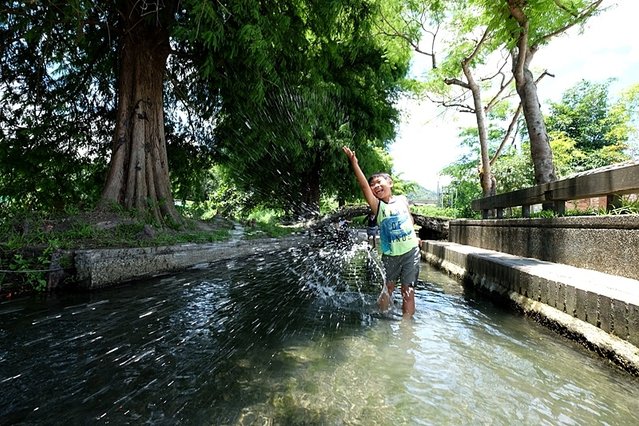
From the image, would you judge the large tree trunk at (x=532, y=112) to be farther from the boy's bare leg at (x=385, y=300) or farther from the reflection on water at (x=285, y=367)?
the boy's bare leg at (x=385, y=300)

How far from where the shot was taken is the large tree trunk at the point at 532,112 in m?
8.48

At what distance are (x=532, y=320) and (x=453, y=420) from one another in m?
2.80

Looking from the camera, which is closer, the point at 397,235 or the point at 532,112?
the point at 397,235

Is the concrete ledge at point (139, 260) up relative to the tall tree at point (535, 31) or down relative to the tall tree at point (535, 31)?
down

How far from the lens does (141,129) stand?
8.61 meters

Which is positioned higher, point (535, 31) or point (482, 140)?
point (535, 31)

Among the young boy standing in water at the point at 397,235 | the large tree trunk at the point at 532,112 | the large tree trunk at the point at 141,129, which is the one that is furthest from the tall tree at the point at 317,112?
the young boy standing in water at the point at 397,235

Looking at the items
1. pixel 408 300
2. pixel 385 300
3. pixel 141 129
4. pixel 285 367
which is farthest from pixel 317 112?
pixel 285 367

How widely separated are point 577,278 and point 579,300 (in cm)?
57

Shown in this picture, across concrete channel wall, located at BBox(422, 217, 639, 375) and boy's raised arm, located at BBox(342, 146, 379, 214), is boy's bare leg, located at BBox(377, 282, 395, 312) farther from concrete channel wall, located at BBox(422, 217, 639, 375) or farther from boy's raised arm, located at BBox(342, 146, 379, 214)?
concrete channel wall, located at BBox(422, 217, 639, 375)

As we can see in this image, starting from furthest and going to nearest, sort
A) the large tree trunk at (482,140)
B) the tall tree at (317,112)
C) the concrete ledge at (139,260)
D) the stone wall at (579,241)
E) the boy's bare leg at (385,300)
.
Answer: the large tree trunk at (482,140), the tall tree at (317,112), the concrete ledge at (139,260), the boy's bare leg at (385,300), the stone wall at (579,241)

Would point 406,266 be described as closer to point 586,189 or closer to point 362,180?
point 362,180

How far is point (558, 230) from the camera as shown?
5289 mm

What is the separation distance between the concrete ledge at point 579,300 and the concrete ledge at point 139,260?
5.93 m
